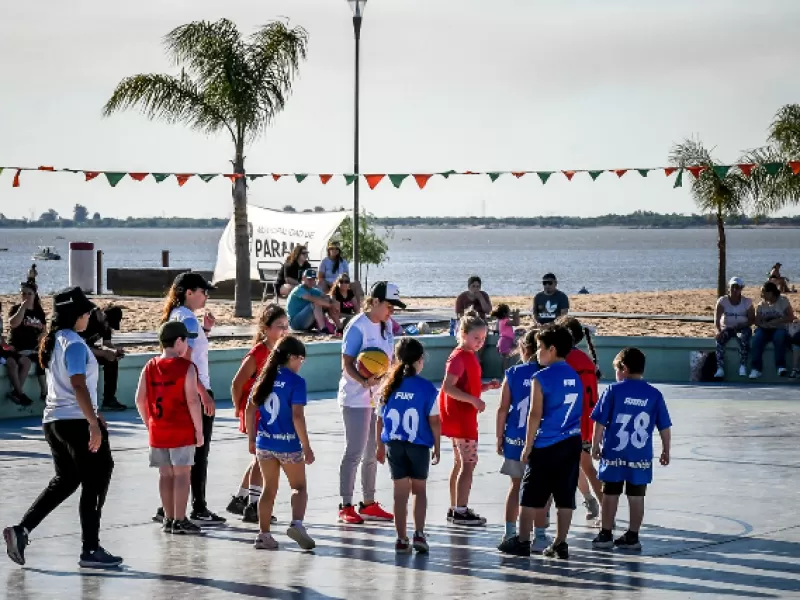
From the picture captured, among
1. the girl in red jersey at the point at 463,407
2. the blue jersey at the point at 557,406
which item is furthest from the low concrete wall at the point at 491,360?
the blue jersey at the point at 557,406

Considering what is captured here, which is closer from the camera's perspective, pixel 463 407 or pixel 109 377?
pixel 463 407

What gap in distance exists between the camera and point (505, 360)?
21.1m

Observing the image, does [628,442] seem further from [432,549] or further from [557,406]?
[432,549]

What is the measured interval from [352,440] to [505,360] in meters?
10.4

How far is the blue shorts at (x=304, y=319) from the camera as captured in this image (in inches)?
915

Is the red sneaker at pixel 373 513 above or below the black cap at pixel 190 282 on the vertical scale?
below

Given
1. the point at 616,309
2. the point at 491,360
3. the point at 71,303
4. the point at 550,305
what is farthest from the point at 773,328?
the point at 616,309

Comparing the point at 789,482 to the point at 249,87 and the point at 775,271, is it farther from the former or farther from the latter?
the point at 249,87

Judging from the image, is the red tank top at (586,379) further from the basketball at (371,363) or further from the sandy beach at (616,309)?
the sandy beach at (616,309)

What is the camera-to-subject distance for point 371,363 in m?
10.8

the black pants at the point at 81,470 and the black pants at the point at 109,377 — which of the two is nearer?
the black pants at the point at 81,470

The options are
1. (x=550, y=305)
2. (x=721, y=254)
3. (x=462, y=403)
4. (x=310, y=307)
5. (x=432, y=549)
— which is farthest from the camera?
(x=721, y=254)

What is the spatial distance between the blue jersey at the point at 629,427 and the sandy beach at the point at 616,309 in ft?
42.9

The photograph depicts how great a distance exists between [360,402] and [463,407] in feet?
2.43
